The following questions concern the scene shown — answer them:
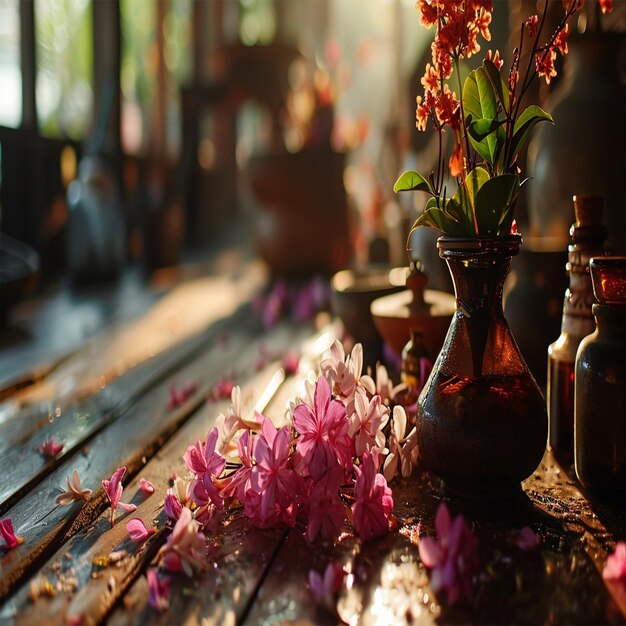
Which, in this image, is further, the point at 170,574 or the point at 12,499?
the point at 12,499

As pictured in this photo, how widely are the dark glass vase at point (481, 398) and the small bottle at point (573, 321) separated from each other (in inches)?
5.0

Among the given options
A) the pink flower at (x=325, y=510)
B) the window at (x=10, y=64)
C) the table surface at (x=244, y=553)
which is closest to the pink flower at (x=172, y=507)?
A: the table surface at (x=244, y=553)

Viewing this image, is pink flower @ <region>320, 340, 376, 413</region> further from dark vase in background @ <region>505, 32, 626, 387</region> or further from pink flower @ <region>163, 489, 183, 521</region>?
dark vase in background @ <region>505, 32, 626, 387</region>

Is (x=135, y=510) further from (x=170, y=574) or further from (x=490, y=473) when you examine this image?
(x=490, y=473)

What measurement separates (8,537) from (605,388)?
0.55 meters

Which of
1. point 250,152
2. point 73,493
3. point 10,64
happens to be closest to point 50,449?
point 73,493

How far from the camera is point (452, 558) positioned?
52cm

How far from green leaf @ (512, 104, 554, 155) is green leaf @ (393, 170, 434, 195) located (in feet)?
0.30

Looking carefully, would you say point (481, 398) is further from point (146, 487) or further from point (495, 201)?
point (146, 487)

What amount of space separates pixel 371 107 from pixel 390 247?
8.70ft

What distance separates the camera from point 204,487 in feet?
2.14

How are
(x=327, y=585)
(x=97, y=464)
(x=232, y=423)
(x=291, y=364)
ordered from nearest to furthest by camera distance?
(x=327, y=585), (x=232, y=423), (x=97, y=464), (x=291, y=364)

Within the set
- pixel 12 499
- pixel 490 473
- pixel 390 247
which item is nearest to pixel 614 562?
pixel 490 473

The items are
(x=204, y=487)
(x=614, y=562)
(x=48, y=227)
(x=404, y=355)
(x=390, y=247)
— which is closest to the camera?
(x=614, y=562)
